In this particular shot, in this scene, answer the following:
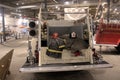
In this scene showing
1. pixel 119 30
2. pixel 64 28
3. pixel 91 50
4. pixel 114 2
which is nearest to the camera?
pixel 91 50

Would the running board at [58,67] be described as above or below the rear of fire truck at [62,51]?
below

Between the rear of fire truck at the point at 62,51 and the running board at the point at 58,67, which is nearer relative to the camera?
the running board at the point at 58,67

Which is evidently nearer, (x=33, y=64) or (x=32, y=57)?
(x=33, y=64)

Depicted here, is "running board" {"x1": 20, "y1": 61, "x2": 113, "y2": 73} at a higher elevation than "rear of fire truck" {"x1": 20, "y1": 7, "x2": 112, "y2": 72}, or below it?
below

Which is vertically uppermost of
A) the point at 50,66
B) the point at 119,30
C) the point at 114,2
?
the point at 114,2

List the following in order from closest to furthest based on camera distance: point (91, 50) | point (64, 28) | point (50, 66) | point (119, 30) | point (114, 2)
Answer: point (50, 66) < point (91, 50) < point (64, 28) < point (119, 30) < point (114, 2)

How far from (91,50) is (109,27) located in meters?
3.89

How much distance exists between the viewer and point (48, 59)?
4309 mm

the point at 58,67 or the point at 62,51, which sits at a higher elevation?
the point at 62,51

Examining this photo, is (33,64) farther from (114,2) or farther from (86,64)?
(114,2)

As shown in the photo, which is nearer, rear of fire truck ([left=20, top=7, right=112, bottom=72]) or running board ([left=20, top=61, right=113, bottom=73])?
running board ([left=20, top=61, right=113, bottom=73])

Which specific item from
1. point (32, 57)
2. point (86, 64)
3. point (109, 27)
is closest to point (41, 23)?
point (32, 57)

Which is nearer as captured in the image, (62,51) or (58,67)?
(58,67)

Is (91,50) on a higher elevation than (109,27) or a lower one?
lower
